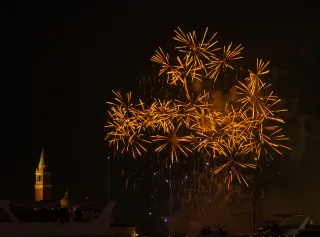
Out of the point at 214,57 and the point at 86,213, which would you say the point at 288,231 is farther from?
the point at 86,213

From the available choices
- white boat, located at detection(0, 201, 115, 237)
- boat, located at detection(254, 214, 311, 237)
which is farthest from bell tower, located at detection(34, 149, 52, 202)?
white boat, located at detection(0, 201, 115, 237)

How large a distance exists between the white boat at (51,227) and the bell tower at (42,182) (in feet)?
240

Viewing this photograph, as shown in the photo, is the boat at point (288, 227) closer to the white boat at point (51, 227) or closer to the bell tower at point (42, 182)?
the white boat at point (51, 227)

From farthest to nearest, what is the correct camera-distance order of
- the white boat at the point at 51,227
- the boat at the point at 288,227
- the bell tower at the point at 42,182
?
1. the bell tower at the point at 42,182
2. the boat at the point at 288,227
3. the white boat at the point at 51,227

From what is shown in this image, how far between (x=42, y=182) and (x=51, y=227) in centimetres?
7686

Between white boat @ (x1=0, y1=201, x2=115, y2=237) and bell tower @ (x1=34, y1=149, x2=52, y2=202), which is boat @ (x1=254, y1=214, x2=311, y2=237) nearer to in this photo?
white boat @ (x1=0, y1=201, x2=115, y2=237)

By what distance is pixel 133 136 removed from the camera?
46.6 metres

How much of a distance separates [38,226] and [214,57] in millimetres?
14411

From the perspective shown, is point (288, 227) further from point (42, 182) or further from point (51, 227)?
point (42, 182)

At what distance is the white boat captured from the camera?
36156 mm

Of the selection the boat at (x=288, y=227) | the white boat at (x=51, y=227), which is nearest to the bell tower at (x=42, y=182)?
the boat at (x=288, y=227)

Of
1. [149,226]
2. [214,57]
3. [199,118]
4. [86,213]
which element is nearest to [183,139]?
[199,118]

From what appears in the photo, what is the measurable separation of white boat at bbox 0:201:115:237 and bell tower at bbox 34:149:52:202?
73.1m

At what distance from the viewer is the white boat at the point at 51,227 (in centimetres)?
3616
